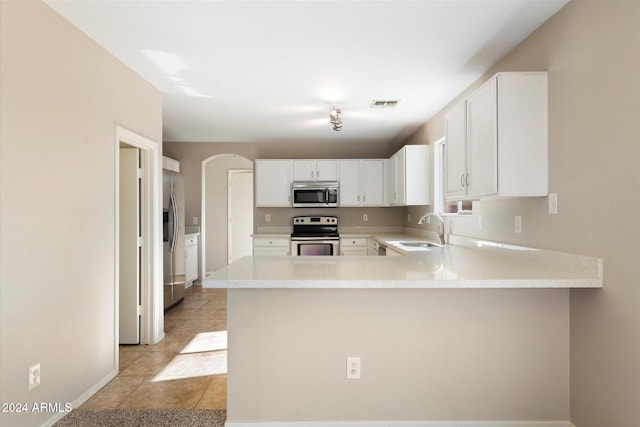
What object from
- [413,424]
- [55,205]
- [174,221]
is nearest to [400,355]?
[413,424]

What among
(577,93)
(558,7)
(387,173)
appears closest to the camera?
(577,93)

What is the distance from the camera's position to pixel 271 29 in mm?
2242

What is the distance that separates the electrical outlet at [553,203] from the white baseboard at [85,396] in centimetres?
307

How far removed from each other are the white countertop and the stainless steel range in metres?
2.88

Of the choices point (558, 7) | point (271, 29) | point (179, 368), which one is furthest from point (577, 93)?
point (179, 368)

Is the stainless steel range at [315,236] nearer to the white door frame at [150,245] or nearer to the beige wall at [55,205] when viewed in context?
the white door frame at [150,245]

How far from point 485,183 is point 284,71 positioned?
5.65 ft

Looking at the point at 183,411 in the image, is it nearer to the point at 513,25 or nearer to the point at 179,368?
the point at 179,368

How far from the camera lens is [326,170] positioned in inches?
219

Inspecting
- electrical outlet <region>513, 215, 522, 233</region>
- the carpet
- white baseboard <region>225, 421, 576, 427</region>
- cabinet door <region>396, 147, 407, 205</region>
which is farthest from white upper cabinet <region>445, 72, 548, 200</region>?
cabinet door <region>396, 147, 407, 205</region>

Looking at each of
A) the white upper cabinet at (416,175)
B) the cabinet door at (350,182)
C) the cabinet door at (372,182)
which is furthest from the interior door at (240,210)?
the white upper cabinet at (416,175)

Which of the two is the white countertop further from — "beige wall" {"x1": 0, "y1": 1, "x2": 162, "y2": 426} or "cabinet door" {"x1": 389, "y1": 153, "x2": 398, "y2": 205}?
"cabinet door" {"x1": 389, "y1": 153, "x2": 398, "y2": 205}

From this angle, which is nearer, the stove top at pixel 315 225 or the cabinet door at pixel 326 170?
the cabinet door at pixel 326 170

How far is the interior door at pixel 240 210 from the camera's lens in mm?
7449
